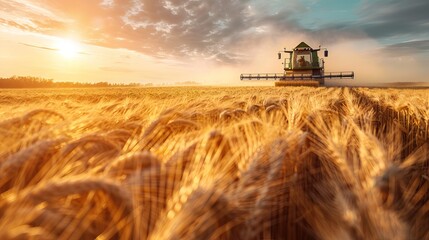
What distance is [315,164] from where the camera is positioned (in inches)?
72.2

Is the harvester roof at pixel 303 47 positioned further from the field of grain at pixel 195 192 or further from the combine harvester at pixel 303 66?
the field of grain at pixel 195 192

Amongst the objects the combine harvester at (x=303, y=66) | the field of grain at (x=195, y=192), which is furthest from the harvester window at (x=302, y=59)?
the field of grain at (x=195, y=192)

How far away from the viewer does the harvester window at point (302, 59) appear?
2325 centimetres

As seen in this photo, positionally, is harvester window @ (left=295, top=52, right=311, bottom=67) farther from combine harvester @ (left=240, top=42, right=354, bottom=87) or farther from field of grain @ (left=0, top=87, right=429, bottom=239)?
field of grain @ (left=0, top=87, right=429, bottom=239)

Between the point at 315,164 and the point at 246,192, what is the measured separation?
0.93 m

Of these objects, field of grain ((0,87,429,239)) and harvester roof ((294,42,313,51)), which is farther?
harvester roof ((294,42,313,51))

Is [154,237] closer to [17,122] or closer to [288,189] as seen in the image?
[288,189]

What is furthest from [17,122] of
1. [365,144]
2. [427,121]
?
[427,121]

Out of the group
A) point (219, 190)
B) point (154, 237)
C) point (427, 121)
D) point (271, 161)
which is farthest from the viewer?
point (427, 121)

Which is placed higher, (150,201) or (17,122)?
(17,122)

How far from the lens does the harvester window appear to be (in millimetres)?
23250

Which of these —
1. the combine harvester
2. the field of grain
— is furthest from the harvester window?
the field of grain

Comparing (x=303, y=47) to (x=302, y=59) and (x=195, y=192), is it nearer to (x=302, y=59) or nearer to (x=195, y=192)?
(x=302, y=59)

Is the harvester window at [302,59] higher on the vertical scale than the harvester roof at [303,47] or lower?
lower
